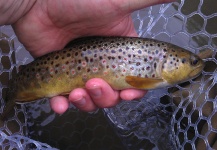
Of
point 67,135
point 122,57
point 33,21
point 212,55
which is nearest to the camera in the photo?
point 122,57

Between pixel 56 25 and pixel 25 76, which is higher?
pixel 56 25

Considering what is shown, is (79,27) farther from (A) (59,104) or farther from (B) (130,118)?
(B) (130,118)

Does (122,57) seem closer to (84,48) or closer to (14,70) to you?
(84,48)

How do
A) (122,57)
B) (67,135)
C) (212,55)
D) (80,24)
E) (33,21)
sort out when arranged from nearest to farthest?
(122,57) < (80,24) < (33,21) < (212,55) < (67,135)

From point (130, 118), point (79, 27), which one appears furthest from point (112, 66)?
A: point (130, 118)

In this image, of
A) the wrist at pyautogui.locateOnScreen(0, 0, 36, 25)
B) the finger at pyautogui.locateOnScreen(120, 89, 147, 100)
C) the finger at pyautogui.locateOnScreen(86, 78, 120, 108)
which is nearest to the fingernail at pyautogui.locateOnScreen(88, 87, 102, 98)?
the finger at pyautogui.locateOnScreen(86, 78, 120, 108)

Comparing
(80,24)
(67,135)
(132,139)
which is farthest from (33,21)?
(132,139)
